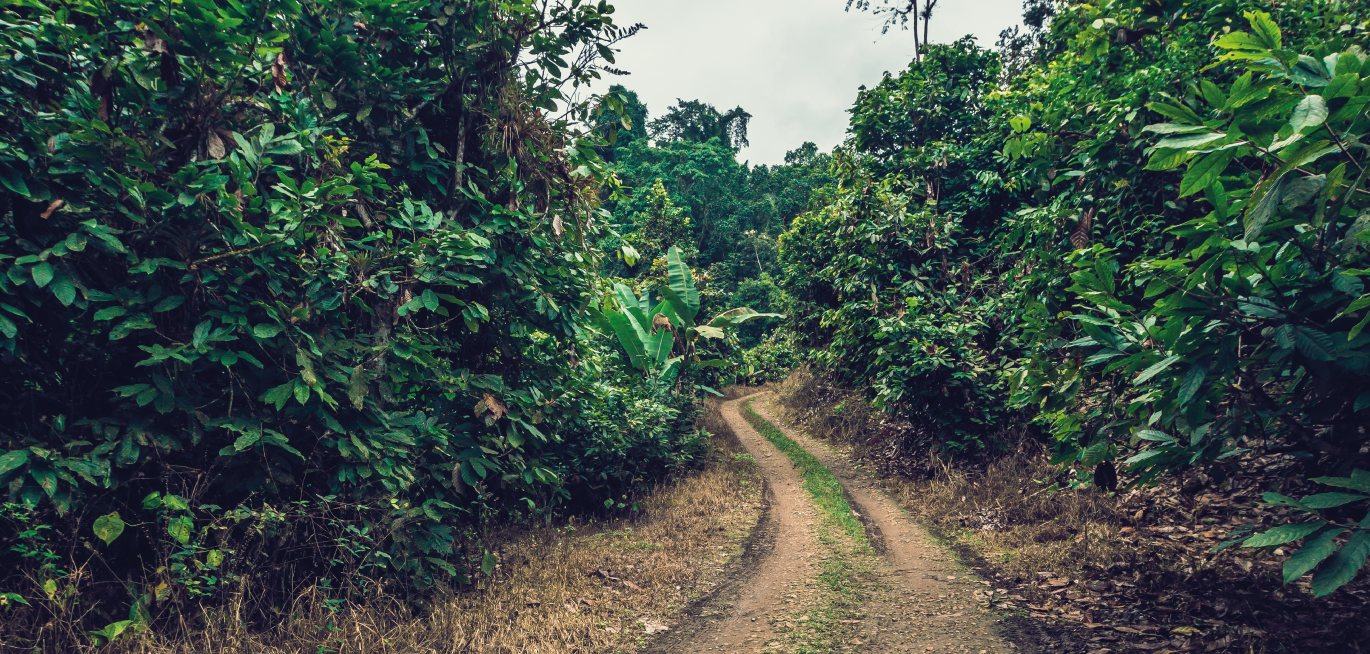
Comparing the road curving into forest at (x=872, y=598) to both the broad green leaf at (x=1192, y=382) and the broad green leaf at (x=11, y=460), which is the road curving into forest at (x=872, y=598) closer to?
the broad green leaf at (x=1192, y=382)

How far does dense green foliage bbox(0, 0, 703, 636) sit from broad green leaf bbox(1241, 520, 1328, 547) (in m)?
4.36

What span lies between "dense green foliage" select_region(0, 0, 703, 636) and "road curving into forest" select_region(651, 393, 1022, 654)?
1972mm

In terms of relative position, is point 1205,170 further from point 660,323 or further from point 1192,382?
point 660,323

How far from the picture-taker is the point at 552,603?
15.7ft

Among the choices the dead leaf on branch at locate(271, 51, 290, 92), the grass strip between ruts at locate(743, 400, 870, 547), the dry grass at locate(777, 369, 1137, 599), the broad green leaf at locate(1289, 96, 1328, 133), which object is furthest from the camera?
the grass strip between ruts at locate(743, 400, 870, 547)

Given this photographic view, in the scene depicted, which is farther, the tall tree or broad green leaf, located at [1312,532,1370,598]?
the tall tree

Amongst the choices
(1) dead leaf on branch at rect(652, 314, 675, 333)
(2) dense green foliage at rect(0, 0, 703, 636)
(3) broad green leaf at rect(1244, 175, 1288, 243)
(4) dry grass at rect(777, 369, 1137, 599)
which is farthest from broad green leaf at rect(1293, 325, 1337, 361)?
(1) dead leaf on branch at rect(652, 314, 675, 333)

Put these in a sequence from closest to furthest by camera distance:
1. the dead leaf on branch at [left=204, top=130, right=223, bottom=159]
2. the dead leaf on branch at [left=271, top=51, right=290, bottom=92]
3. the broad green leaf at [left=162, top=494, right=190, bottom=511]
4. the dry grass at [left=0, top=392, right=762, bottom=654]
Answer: the broad green leaf at [left=162, top=494, right=190, bottom=511], the dead leaf on branch at [left=204, top=130, right=223, bottom=159], the dry grass at [left=0, top=392, right=762, bottom=654], the dead leaf on branch at [left=271, top=51, right=290, bottom=92]

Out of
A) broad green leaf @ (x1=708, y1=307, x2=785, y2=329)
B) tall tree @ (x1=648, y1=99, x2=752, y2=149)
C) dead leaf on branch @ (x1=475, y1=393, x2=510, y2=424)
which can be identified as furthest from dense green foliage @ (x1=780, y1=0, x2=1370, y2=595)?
tall tree @ (x1=648, y1=99, x2=752, y2=149)

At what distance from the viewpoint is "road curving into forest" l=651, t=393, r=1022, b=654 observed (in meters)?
4.36

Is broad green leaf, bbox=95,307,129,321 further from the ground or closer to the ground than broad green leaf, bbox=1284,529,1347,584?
further from the ground

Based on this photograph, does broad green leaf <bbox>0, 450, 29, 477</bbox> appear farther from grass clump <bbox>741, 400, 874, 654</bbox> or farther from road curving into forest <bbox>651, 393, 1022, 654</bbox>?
grass clump <bbox>741, 400, 874, 654</bbox>

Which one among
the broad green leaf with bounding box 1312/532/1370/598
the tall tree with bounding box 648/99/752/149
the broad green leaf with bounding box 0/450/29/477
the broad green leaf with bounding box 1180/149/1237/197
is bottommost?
the broad green leaf with bounding box 0/450/29/477

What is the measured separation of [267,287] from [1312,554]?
205 inches
